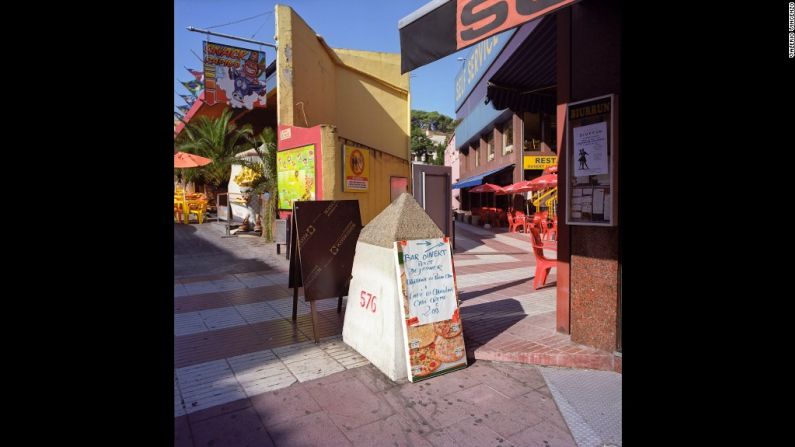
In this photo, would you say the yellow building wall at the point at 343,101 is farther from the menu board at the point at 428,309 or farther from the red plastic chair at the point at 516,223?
the menu board at the point at 428,309

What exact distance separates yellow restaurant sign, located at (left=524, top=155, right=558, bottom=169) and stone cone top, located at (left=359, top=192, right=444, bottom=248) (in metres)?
19.2

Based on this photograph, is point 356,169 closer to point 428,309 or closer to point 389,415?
point 428,309

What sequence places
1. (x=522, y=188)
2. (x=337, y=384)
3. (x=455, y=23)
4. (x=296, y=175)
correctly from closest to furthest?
1. (x=337, y=384)
2. (x=455, y=23)
3. (x=296, y=175)
4. (x=522, y=188)

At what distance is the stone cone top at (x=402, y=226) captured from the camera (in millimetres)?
3934

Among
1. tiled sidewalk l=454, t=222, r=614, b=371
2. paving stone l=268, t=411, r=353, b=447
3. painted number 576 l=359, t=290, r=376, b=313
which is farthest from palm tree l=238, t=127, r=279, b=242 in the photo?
paving stone l=268, t=411, r=353, b=447

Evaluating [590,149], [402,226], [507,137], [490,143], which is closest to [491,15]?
[590,149]

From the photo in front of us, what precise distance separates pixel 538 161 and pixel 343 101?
1151 cm

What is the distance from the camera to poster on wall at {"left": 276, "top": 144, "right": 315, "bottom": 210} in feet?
35.4

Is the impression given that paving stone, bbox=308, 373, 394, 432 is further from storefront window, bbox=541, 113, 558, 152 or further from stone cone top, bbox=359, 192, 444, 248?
storefront window, bbox=541, 113, 558, 152

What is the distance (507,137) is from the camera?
985 inches

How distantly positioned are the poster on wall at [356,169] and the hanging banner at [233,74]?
429 centimetres
